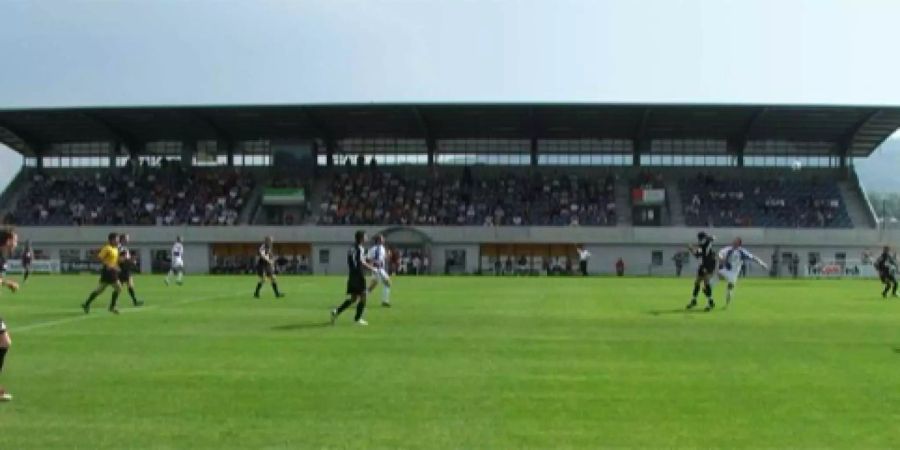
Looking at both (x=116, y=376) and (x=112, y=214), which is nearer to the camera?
(x=116, y=376)

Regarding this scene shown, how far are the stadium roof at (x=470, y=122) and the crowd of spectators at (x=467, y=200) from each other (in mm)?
3604

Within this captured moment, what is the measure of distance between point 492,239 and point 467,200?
5851 mm

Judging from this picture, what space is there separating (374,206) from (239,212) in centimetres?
1050

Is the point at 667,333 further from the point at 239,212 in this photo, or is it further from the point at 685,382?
the point at 239,212

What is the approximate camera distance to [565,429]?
10.5 metres

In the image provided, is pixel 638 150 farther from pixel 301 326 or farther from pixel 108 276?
pixel 301 326

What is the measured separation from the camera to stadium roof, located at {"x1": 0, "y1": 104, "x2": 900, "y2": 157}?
73125 mm

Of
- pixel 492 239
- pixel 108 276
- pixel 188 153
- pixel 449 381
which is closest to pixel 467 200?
pixel 492 239

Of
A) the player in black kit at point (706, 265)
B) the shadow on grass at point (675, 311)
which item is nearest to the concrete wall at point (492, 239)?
the player in black kit at point (706, 265)

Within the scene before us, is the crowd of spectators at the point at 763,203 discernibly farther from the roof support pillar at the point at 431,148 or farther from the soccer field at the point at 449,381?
the soccer field at the point at 449,381

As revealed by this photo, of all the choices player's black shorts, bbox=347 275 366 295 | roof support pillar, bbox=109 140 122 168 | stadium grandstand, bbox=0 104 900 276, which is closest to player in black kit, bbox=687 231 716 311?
player's black shorts, bbox=347 275 366 295

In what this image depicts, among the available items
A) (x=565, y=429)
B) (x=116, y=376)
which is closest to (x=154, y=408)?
(x=116, y=376)

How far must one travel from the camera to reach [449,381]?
13.7 metres

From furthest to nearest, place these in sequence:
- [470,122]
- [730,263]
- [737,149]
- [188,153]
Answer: [188,153], [737,149], [470,122], [730,263]
